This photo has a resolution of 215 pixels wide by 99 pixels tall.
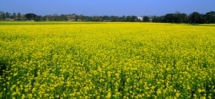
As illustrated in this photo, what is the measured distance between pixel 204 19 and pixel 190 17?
5207 mm

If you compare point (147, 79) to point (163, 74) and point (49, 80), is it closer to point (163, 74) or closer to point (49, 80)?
point (163, 74)

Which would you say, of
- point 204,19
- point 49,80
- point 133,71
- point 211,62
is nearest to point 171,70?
point 133,71

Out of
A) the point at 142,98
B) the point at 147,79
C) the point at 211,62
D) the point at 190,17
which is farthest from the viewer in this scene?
the point at 190,17

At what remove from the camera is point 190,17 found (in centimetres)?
7062

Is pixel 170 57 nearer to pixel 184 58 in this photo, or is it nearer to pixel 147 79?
pixel 184 58

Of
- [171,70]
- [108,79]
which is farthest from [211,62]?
[108,79]

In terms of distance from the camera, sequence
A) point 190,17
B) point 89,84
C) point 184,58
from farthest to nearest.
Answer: point 190,17
point 184,58
point 89,84

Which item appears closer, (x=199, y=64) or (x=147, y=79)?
(x=147, y=79)

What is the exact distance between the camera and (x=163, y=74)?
8.09 metres

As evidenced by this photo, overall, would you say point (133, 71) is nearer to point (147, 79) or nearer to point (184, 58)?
point (147, 79)

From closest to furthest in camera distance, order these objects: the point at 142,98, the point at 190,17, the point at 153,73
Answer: the point at 142,98, the point at 153,73, the point at 190,17

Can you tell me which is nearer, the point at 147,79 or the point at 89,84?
the point at 89,84

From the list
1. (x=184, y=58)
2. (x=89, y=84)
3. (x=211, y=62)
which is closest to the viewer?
(x=89, y=84)

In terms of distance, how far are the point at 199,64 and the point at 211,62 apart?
1.36 ft
